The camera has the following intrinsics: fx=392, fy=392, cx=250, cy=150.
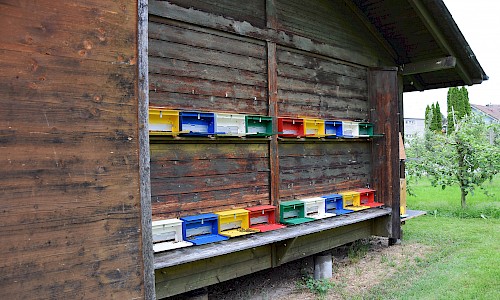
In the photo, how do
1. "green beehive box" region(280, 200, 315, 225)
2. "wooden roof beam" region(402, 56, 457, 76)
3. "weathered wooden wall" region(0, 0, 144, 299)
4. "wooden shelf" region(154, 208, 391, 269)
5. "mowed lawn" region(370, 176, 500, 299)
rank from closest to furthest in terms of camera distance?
"weathered wooden wall" region(0, 0, 144, 299), "wooden shelf" region(154, 208, 391, 269), "mowed lawn" region(370, 176, 500, 299), "green beehive box" region(280, 200, 315, 225), "wooden roof beam" region(402, 56, 457, 76)

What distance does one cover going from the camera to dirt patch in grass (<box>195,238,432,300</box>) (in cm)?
482

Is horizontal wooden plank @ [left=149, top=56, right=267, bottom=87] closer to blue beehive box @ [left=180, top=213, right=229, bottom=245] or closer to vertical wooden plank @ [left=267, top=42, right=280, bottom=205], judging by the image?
vertical wooden plank @ [left=267, top=42, right=280, bottom=205]

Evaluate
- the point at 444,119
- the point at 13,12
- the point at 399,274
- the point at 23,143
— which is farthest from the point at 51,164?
the point at 444,119

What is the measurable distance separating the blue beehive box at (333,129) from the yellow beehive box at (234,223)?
6.03 feet

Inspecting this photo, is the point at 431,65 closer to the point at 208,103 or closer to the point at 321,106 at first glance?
the point at 321,106

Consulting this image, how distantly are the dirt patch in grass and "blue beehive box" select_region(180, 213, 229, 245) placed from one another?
1.15m

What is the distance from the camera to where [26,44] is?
6.75 feet

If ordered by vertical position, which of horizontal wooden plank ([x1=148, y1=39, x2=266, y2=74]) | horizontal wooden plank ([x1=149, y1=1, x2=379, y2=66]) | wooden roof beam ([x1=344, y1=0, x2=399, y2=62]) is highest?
wooden roof beam ([x1=344, y1=0, x2=399, y2=62])

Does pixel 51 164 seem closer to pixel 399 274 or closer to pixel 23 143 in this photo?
pixel 23 143

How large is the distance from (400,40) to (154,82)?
15.7ft

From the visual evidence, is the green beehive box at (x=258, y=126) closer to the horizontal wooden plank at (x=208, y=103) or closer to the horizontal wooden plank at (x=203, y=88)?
the horizontal wooden plank at (x=208, y=103)

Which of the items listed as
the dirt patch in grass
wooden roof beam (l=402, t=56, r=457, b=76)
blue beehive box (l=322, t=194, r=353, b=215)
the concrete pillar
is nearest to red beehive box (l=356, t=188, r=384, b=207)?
blue beehive box (l=322, t=194, r=353, b=215)

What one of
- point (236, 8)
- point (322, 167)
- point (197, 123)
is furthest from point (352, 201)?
point (236, 8)

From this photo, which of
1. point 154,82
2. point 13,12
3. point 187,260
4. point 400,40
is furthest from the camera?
point 400,40
